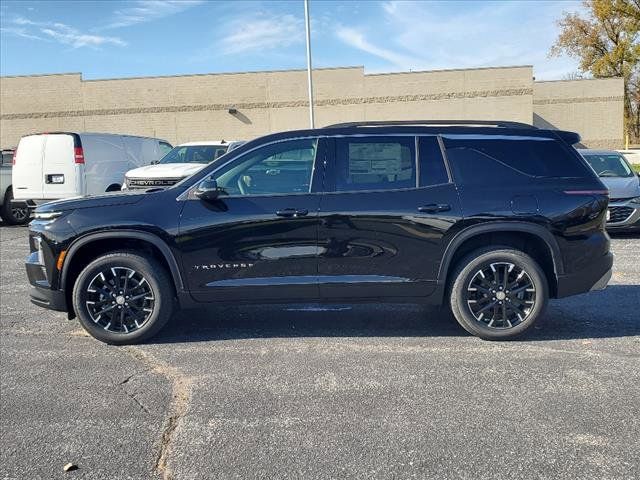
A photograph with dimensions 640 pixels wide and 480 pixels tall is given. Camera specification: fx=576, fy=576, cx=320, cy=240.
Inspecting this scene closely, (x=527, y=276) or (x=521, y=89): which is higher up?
(x=521, y=89)

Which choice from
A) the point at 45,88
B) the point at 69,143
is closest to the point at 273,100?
the point at 45,88

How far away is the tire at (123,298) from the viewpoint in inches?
194

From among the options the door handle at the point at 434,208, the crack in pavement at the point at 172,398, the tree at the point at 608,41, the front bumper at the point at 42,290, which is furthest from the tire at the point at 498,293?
the tree at the point at 608,41

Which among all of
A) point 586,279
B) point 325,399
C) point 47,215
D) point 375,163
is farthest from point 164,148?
point 325,399

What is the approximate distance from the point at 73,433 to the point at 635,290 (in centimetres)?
611

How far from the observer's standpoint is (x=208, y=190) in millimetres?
4762

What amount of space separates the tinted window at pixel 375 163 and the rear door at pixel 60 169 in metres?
9.03

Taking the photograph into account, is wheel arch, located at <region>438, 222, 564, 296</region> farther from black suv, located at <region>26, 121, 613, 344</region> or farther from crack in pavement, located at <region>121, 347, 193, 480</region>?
crack in pavement, located at <region>121, 347, 193, 480</region>

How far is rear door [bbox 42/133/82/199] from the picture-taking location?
12.2 metres

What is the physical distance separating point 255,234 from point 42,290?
1962 mm

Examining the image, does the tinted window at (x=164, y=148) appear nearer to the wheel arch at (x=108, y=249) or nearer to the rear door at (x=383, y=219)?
the wheel arch at (x=108, y=249)

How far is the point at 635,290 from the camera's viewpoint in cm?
669

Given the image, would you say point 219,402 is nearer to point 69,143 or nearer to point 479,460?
point 479,460

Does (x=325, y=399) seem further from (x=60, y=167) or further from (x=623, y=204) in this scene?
(x=60, y=167)
